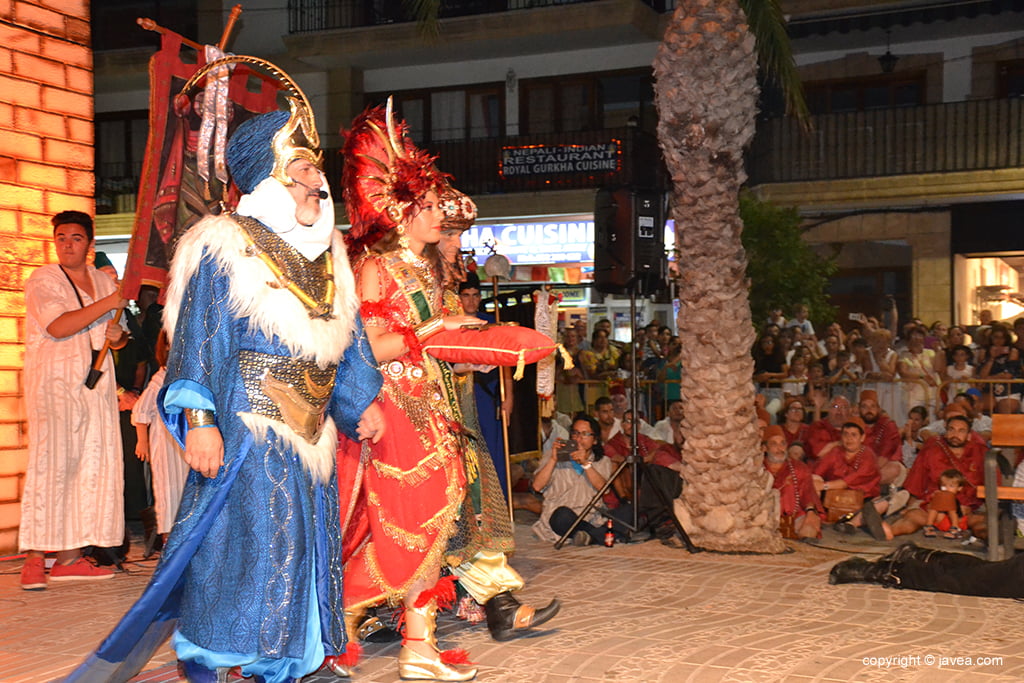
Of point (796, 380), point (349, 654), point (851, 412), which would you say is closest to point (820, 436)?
point (851, 412)

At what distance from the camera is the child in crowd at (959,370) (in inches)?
489

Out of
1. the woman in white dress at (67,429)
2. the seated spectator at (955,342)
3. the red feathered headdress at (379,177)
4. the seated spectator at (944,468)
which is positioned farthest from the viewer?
Answer: the seated spectator at (955,342)

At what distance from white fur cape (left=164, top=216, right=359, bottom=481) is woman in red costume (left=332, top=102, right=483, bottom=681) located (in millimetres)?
630

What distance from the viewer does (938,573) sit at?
21.6 feet

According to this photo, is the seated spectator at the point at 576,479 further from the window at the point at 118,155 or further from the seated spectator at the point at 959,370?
the window at the point at 118,155

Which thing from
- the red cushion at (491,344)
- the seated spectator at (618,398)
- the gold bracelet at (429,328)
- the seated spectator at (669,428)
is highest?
the gold bracelet at (429,328)

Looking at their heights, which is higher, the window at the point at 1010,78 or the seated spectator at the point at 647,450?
the window at the point at 1010,78

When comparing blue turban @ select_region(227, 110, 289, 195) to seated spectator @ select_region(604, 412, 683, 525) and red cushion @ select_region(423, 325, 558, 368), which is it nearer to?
red cushion @ select_region(423, 325, 558, 368)

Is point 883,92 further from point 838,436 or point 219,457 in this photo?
point 219,457

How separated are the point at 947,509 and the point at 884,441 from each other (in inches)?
50.0

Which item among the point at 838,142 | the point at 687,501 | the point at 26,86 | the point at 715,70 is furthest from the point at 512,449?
the point at 838,142

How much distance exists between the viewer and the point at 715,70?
26.8 ft

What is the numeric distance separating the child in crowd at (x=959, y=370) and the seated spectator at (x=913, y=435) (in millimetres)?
1411

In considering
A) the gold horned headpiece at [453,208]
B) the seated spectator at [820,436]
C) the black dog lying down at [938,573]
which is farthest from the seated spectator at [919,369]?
the gold horned headpiece at [453,208]
